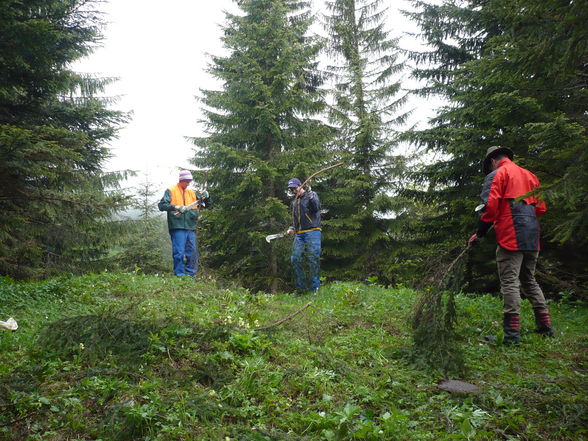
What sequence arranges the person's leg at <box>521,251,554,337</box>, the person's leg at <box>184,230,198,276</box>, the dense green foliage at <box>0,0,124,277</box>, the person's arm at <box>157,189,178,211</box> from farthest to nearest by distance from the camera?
the person's leg at <box>184,230,198,276</box>
the person's arm at <box>157,189,178,211</box>
the dense green foliage at <box>0,0,124,277</box>
the person's leg at <box>521,251,554,337</box>

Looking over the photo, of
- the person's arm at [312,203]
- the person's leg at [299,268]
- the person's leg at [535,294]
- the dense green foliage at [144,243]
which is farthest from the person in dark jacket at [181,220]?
the person's leg at [535,294]

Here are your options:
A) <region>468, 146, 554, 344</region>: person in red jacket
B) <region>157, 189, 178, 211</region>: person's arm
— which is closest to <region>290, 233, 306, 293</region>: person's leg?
<region>157, 189, 178, 211</region>: person's arm

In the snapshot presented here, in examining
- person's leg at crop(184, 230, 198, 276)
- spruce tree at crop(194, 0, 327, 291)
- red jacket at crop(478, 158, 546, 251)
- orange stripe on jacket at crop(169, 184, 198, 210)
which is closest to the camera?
red jacket at crop(478, 158, 546, 251)

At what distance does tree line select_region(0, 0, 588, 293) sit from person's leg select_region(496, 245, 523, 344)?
2.27 m

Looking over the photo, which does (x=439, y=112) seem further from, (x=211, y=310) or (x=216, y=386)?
(x=216, y=386)

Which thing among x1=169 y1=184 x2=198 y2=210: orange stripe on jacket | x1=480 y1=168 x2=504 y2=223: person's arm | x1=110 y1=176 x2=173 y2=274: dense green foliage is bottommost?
x1=110 y1=176 x2=173 y2=274: dense green foliage

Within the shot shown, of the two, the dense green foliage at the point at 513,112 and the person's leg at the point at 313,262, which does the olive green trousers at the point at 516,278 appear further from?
the person's leg at the point at 313,262

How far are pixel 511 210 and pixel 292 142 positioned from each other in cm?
1059

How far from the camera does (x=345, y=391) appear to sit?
12.3 ft

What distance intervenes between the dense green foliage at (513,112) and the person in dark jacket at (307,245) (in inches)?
131

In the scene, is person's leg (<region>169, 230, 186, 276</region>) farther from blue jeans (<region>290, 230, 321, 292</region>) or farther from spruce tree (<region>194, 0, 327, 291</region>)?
spruce tree (<region>194, 0, 327, 291</region>)

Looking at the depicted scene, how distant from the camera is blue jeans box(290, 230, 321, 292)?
9188mm

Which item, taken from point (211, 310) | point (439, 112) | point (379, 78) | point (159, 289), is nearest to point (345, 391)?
point (211, 310)

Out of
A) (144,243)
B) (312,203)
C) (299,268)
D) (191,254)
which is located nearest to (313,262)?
(299,268)
